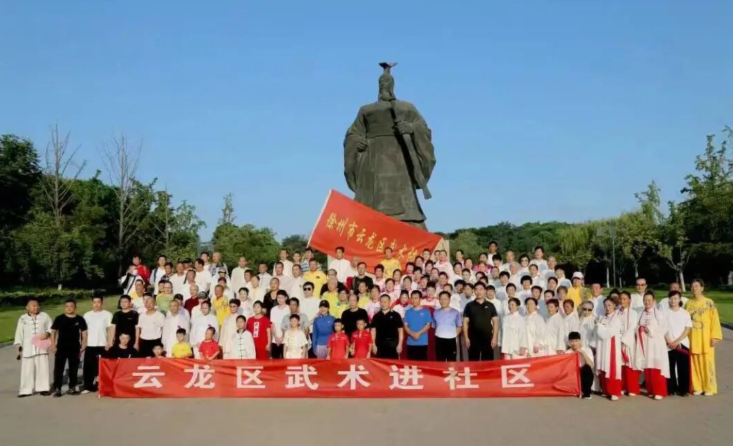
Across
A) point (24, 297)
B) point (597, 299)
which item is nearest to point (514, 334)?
point (597, 299)

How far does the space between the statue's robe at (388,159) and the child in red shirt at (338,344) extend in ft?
21.2

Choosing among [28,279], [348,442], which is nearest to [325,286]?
[348,442]

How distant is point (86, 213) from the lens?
118ft

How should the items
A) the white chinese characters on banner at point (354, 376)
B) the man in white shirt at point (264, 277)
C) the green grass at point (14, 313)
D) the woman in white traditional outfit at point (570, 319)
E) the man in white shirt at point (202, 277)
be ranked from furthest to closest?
the green grass at point (14, 313) → the man in white shirt at point (202, 277) → the man in white shirt at point (264, 277) → the woman in white traditional outfit at point (570, 319) → the white chinese characters on banner at point (354, 376)

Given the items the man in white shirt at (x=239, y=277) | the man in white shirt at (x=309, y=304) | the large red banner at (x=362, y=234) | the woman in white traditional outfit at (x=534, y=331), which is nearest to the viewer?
the woman in white traditional outfit at (x=534, y=331)

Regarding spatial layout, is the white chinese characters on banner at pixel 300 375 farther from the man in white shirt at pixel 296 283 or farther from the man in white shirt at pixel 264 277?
the man in white shirt at pixel 264 277

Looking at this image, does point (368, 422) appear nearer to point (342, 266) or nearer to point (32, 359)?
point (32, 359)

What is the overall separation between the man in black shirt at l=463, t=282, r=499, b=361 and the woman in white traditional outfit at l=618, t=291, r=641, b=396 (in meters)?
1.54

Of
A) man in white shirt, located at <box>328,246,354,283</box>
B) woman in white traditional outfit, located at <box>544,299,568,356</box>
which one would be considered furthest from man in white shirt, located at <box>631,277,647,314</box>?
man in white shirt, located at <box>328,246,354,283</box>

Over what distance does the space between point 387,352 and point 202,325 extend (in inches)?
97.9

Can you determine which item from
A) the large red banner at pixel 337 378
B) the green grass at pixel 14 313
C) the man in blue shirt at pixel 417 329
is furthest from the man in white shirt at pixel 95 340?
the green grass at pixel 14 313

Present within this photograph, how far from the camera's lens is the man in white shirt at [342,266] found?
11.5 metres

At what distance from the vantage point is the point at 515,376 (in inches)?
315

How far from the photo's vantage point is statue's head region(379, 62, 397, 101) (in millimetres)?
14922
